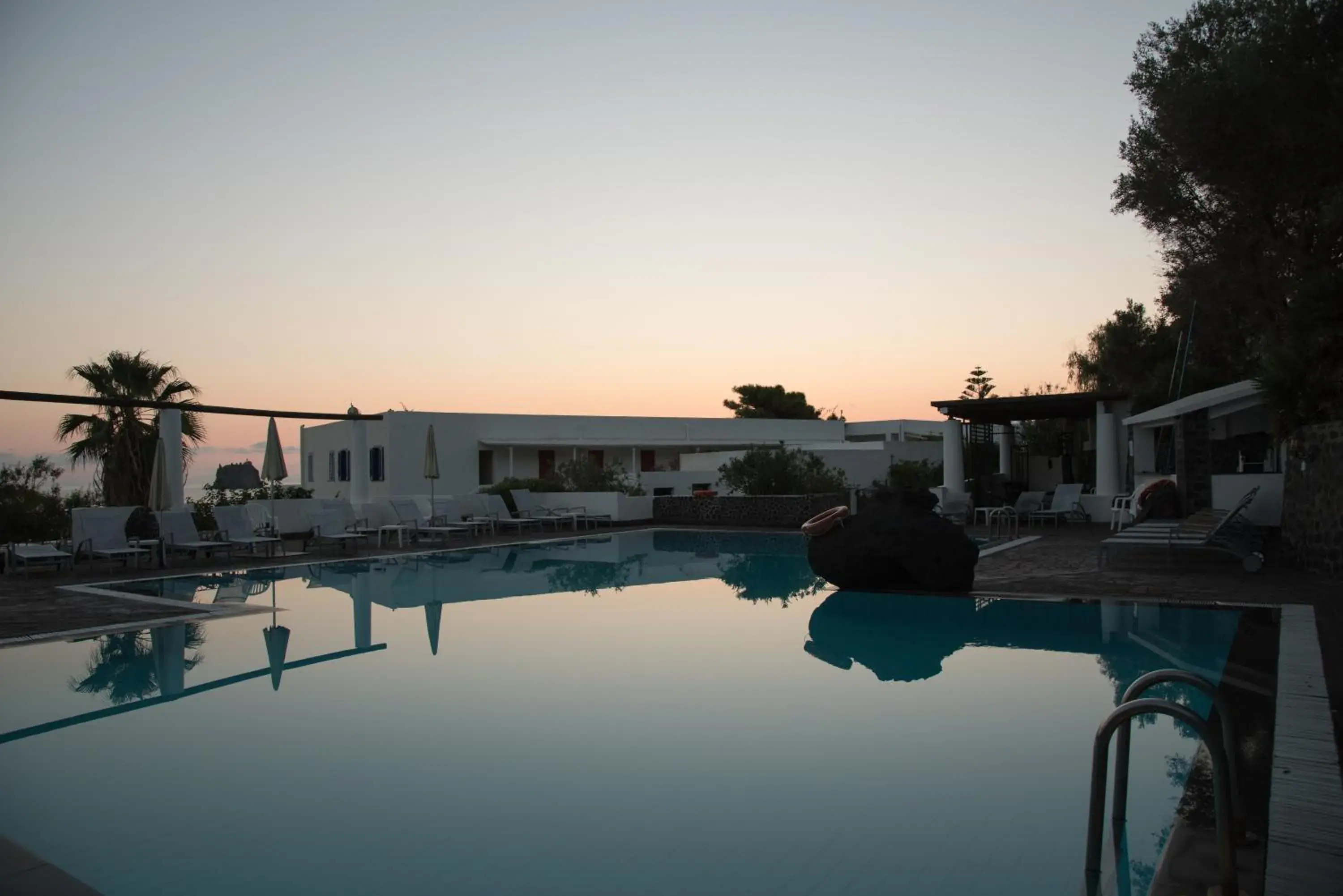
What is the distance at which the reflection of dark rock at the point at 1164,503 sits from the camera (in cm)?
1606

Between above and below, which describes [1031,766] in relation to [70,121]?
below

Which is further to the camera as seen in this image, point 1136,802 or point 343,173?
point 343,173

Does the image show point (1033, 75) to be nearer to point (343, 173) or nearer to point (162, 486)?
point (343, 173)

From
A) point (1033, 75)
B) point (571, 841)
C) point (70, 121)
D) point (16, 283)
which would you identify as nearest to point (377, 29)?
point (70, 121)

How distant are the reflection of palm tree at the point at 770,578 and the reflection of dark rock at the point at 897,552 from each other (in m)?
0.81

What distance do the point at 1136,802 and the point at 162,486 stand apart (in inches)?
561

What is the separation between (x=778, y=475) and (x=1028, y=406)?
252 inches

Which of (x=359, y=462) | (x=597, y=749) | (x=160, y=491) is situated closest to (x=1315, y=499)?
(x=597, y=749)

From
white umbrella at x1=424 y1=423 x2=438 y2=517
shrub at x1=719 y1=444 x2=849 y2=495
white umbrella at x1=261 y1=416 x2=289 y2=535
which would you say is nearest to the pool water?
white umbrella at x1=261 y1=416 x2=289 y2=535

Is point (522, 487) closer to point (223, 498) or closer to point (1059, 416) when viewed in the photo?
point (223, 498)

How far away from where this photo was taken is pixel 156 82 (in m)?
11.6

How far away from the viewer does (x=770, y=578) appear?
14.3m

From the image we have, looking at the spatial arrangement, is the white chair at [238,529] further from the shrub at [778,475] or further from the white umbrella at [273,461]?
the shrub at [778,475]

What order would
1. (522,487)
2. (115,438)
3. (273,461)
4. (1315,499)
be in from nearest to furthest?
(1315,499) → (273,461) → (115,438) → (522,487)
